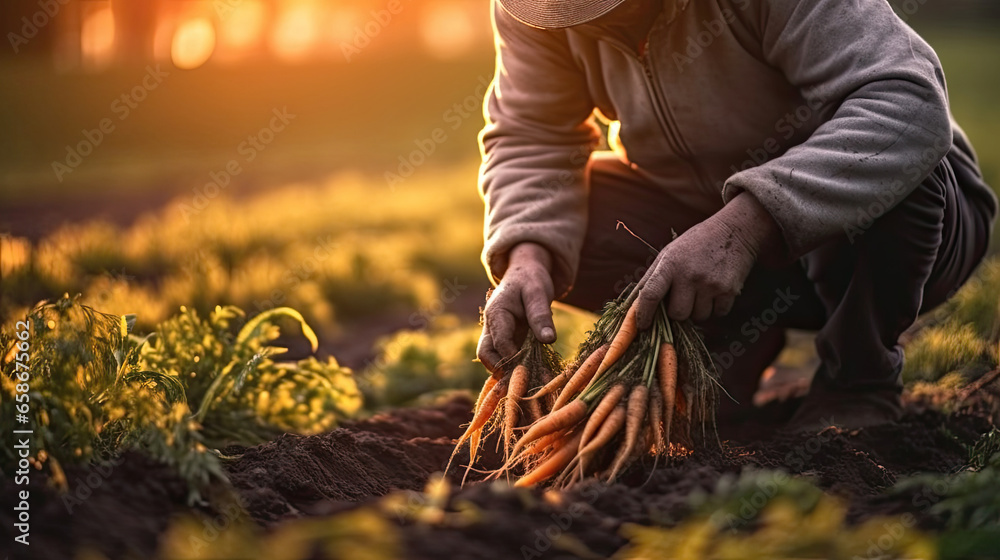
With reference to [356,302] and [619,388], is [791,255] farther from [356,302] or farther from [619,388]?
[356,302]

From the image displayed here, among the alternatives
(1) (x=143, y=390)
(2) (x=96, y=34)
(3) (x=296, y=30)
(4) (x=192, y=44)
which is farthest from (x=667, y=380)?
(3) (x=296, y=30)

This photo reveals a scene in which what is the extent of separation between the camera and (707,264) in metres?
2.18

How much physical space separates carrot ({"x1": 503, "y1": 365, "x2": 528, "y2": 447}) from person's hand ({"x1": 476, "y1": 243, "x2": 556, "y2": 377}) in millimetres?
100

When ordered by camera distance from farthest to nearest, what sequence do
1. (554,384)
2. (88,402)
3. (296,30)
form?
1. (296,30)
2. (554,384)
3. (88,402)

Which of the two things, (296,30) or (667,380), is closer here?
(667,380)

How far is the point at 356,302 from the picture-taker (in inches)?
217

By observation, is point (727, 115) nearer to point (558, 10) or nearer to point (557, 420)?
point (558, 10)

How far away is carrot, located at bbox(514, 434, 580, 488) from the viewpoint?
2100mm

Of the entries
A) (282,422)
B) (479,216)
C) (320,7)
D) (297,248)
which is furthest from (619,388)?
(320,7)

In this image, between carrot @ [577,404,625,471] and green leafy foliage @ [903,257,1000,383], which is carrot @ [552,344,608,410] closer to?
carrot @ [577,404,625,471]

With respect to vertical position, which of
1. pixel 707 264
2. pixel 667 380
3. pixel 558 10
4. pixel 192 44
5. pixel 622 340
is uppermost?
pixel 192 44

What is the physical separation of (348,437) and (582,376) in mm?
729

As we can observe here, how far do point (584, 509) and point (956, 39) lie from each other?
13.9 m

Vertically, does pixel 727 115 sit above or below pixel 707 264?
above
